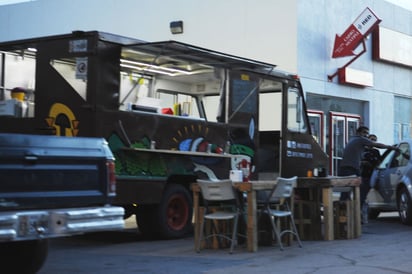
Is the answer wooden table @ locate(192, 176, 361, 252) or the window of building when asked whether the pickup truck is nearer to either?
wooden table @ locate(192, 176, 361, 252)

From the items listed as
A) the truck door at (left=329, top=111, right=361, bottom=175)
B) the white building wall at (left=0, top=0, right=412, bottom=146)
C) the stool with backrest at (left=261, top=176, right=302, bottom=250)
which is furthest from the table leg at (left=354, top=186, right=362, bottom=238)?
the truck door at (left=329, top=111, right=361, bottom=175)

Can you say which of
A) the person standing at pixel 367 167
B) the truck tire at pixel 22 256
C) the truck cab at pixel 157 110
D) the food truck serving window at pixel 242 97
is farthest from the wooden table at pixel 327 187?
the truck tire at pixel 22 256

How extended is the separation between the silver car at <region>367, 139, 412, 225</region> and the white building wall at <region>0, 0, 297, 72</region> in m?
6.82

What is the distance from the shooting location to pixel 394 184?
40.7ft

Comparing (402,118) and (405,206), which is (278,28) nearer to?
(402,118)

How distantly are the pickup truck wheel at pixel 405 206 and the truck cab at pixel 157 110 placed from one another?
1831 mm

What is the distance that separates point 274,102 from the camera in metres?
12.4

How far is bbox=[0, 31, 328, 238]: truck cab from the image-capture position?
9.26 m

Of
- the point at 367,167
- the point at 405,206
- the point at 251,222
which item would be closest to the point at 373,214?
the point at 367,167

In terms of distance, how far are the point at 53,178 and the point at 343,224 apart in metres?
5.83

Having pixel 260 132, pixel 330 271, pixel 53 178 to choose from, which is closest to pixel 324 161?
pixel 260 132

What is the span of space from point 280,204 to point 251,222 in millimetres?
1026

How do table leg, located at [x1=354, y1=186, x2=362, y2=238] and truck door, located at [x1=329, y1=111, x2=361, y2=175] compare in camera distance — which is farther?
truck door, located at [x1=329, y1=111, x2=361, y2=175]

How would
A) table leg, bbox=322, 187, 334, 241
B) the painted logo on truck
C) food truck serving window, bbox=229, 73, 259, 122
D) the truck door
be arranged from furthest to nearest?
the truck door < food truck serving window, bbox=229, 73, 259, 122 < table leg, bbox=322, 187, 334, 241 < the painted logo on truck
